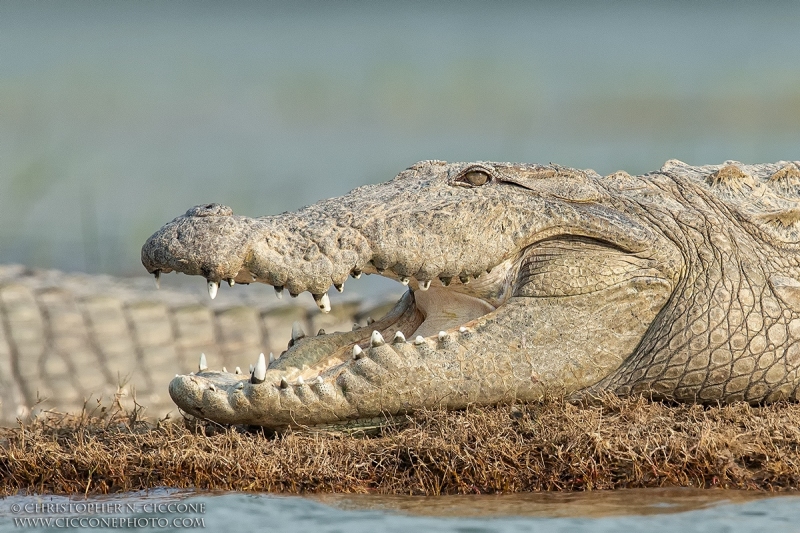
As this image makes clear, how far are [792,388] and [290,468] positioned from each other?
2.33 m

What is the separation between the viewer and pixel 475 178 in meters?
4.98

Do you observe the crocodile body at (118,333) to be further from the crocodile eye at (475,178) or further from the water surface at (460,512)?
the water surface at (460,512)

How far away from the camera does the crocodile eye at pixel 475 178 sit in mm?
4973

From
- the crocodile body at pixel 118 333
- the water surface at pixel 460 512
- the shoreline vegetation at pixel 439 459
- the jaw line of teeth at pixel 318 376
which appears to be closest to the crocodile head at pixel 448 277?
the jaw line of teeth at pixel 318 376

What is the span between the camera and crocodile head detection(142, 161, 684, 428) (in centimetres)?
444

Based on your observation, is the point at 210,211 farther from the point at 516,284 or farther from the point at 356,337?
the point at 516,284

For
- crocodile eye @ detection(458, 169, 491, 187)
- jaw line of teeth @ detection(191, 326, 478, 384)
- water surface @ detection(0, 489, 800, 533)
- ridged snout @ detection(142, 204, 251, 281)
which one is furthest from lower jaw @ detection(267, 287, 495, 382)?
water surface @ detection(0, 489, 800, 533)

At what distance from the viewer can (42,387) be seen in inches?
287

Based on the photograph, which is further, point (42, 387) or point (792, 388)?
point (42, 387)

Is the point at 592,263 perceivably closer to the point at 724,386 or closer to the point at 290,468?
the point at 724,386

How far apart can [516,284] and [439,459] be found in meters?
1.06

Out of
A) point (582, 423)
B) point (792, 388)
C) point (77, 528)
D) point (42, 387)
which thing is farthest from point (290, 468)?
point (42, 387)

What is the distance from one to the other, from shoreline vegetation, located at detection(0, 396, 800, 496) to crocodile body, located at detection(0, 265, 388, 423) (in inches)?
111

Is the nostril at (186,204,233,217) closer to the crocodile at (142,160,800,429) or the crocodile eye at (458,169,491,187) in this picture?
the crocodile at (142,160,800,429)
